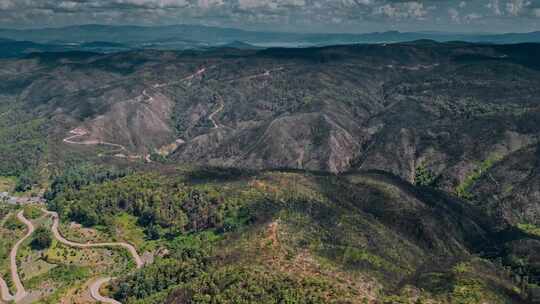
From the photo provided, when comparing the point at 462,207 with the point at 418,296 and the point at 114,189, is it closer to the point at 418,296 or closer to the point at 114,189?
the point at 418,296

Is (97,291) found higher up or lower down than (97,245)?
higher up

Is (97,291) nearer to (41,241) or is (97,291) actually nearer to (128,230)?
(128,230)

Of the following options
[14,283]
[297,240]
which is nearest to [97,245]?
[14,283]

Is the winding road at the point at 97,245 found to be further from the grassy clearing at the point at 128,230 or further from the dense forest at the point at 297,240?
the dense forest at the point at 297,240

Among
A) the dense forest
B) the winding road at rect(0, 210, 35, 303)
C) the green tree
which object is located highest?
the dense forest

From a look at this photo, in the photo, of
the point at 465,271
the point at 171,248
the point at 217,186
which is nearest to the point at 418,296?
the point at 465,271

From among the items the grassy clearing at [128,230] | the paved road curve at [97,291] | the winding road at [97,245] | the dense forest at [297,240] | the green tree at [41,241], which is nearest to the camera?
the dense forest at [297,240]

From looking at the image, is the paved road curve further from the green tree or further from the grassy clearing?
the green tree

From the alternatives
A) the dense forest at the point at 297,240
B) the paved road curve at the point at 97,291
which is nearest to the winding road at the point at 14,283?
the paved road curve at the point at 97,291

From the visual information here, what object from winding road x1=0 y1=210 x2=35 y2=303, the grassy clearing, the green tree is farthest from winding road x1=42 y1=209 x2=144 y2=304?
winding road x1=0 y1=210 x2=35 y2=303

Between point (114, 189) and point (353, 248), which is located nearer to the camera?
point (353, 248)

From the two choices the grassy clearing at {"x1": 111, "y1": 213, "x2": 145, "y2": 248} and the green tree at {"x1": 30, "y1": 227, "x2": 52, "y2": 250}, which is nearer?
the green tree at {"x1": 30, "y1": 227, "x2": 52, "y2": 250}
